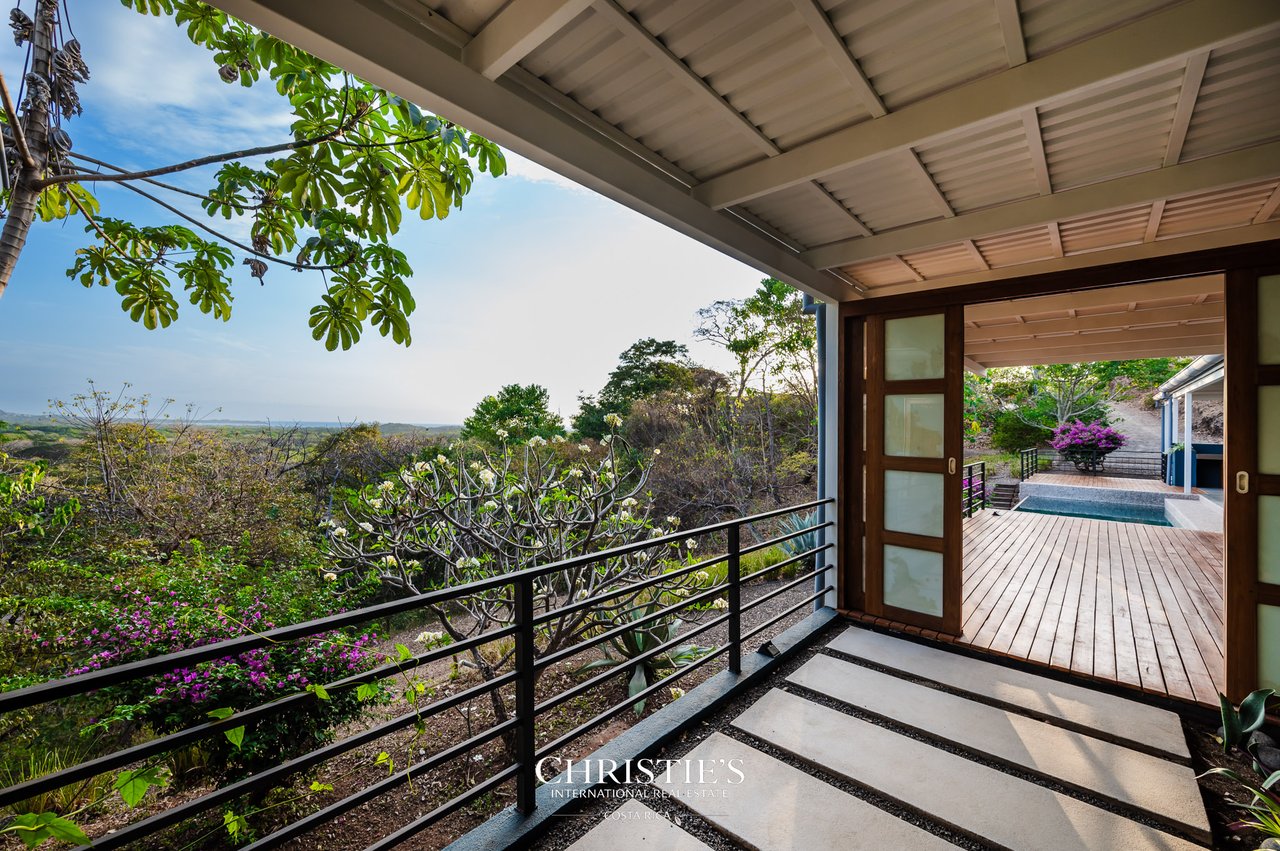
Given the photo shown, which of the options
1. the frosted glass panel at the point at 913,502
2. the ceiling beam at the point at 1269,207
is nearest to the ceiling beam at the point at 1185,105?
the ceiling beam at the point at 1269,207

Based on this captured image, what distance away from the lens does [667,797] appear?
1.91 metres

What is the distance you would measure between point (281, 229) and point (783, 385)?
764cm

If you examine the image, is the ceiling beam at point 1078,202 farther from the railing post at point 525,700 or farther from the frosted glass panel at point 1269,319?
the railing post at point 525,700

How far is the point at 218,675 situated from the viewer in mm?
2484

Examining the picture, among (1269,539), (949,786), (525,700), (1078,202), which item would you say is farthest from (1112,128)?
(525,700)

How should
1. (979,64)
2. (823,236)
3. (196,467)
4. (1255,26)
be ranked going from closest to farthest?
(1255,26) < (979,64) < (823,236) < (196,467)

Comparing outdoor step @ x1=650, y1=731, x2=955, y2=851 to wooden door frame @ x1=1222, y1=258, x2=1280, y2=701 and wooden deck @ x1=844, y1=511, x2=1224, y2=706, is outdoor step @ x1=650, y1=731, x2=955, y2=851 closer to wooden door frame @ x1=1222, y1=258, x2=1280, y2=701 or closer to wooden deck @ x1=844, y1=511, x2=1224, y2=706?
wooden deck @ x1=844, y1=511, x2=1224, y2=706

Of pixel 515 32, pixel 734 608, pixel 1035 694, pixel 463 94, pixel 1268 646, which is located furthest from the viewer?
pixel 734 608

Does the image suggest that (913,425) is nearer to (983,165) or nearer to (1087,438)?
(983,165)

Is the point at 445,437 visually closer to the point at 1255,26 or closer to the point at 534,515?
the point at 534,515

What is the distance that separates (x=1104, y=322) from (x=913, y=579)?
350cm

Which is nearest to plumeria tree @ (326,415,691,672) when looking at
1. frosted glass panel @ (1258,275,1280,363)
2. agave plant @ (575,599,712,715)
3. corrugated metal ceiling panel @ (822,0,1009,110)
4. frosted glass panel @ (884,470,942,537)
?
agave plant @ (575,599,712,715)

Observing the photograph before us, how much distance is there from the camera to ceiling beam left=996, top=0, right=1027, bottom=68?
4.42 ft

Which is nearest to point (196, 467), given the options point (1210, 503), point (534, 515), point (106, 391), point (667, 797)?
point (106, 391)
